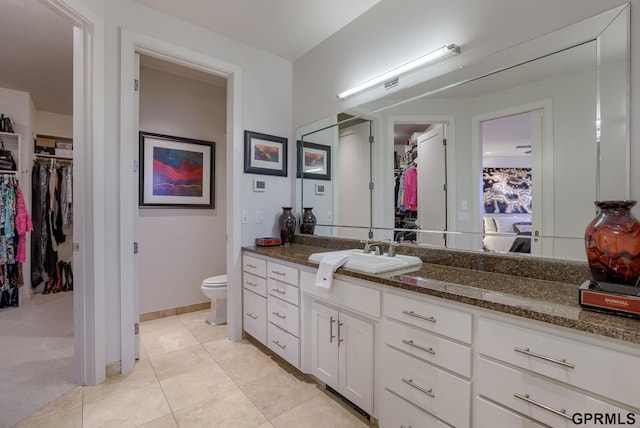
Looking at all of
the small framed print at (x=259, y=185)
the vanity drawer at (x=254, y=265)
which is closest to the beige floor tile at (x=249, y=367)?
the vanity drawer at (x=254, y=265)

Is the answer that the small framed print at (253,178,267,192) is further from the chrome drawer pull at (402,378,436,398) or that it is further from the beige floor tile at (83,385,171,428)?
the chrome drawer pull at (402,378,436,398)

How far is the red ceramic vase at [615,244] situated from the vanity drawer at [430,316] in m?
0.48

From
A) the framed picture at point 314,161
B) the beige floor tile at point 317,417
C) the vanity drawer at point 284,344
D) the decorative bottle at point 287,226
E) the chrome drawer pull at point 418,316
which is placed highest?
the framed picture at point 314,161

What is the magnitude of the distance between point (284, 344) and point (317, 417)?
0.56 metres

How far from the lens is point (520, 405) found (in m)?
0.99

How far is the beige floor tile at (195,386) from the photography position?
180 centimetres

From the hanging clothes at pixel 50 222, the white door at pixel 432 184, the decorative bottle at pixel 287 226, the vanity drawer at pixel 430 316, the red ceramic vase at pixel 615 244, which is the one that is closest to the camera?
the red ceramic vase at pixel 615 244

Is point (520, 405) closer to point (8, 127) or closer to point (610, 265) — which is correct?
point (610, 265)

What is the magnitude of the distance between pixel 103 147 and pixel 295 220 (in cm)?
159

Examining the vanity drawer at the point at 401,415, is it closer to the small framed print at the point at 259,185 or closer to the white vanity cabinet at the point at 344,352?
the white vanity cabinet at the point at 344,352

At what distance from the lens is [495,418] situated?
105 cm

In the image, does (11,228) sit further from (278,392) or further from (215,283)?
(278,392)

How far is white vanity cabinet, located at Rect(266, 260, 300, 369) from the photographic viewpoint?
6.61ft

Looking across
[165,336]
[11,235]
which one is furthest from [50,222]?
[165,336]
